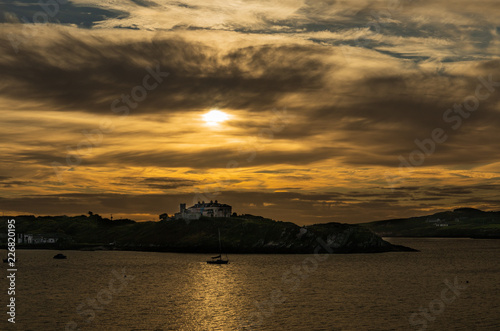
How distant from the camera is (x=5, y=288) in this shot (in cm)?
11056

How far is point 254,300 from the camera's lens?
93.2 meters

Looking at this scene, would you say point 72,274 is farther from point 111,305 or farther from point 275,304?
point 275,304

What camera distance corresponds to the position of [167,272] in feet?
486

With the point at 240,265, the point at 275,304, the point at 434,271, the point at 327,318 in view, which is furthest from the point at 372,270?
the point at 327,318

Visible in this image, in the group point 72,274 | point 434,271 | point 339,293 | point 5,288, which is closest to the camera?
point 339,293

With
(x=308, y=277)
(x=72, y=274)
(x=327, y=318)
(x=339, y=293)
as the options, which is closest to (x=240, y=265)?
(x=308, y=277)

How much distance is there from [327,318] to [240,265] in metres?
101

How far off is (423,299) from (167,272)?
77210 mm

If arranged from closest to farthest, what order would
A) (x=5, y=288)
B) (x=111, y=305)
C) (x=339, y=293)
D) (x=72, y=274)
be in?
(x=111, y=305) → (x=339, y=293) → (x=5, y=288) → (x=72, y=274)

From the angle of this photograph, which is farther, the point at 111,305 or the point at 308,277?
the point at 308,277

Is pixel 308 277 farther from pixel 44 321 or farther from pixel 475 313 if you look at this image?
pixel 44 321

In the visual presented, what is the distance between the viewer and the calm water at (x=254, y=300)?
232ft

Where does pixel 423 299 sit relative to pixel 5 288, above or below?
below

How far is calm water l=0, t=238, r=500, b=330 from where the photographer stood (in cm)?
7081
